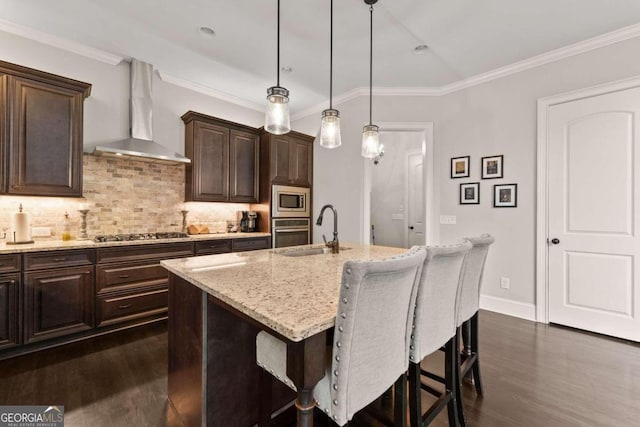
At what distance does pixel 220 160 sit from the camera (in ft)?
12.6

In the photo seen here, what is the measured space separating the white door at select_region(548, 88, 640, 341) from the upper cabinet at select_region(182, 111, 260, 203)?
3661 millimetres

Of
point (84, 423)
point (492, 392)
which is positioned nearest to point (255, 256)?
point (84, 423)

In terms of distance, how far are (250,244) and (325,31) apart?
8.57 feet

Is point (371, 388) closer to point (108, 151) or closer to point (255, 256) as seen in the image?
point (255, 256)

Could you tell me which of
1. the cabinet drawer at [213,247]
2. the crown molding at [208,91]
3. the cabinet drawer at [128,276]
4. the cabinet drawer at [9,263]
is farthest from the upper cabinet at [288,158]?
the cabinet drawer at [9,263]

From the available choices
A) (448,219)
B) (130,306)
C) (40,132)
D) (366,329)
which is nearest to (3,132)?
(40,132)

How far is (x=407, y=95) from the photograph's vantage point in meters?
3.88

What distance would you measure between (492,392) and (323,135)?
2.05 m

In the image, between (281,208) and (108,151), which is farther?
(281,208)

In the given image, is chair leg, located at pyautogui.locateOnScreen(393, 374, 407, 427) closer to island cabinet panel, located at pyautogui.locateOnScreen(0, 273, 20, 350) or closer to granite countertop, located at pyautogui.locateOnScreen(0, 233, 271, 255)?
granite countertop, located at pyautogui.locateOnScreen(0, 233, 271, 255)

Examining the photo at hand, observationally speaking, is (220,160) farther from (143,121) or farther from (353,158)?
(353,158)

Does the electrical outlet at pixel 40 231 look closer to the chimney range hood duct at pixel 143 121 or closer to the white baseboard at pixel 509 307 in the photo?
the chimney range hood duct at pixel 143 121

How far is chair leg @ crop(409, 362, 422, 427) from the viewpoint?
49.9 inches

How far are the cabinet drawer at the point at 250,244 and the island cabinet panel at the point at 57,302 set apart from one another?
1471 mm
